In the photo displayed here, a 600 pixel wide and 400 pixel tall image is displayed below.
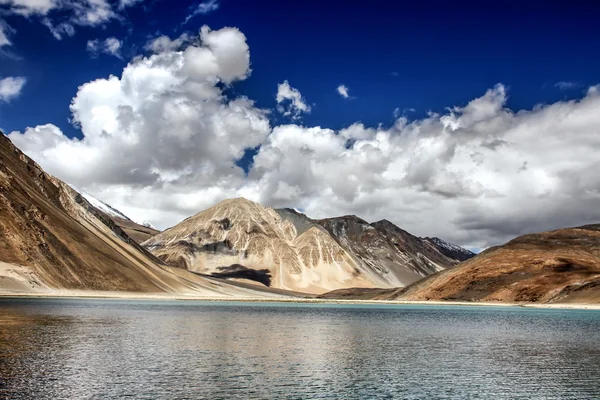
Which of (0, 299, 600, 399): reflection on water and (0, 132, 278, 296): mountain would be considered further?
(0, 132, 278, 296): mountain

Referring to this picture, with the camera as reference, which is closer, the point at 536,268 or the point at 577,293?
the point at 577,293

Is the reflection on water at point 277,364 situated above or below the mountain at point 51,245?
below

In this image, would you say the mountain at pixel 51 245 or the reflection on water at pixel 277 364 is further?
the mountain at pixel 51 245

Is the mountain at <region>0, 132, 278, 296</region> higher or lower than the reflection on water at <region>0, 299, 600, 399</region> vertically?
higher

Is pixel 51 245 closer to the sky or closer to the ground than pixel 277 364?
closer to the sky

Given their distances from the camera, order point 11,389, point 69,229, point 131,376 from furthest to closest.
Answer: point 69,229
point 131,376
point 11,389

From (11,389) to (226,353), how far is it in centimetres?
1722

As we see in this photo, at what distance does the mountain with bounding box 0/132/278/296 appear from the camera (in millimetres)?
135125

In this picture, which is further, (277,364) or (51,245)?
(51,245)

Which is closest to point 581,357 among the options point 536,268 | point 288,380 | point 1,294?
point 288,380

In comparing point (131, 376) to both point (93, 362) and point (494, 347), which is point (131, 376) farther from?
point (494, 347)

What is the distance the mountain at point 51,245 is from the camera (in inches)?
5320

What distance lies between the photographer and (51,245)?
147625mm

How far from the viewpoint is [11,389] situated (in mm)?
26578
